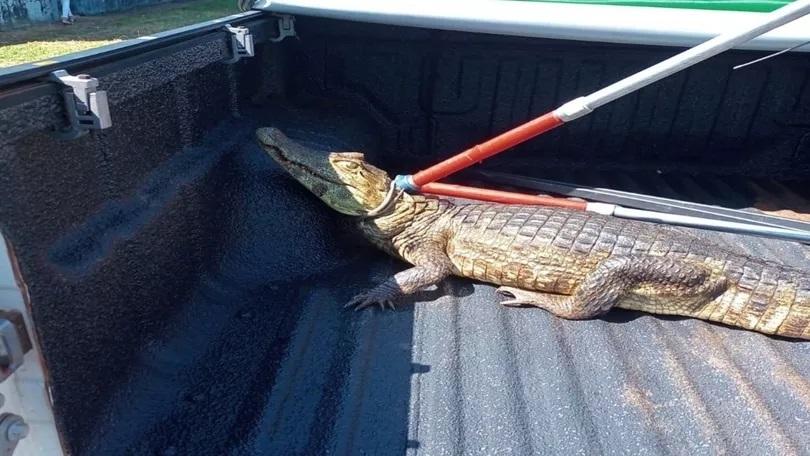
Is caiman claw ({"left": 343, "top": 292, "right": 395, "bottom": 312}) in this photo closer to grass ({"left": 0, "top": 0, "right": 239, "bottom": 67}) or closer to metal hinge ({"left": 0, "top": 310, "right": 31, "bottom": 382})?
metal hinge ({"left": 0, "top": 310, "right": 31, "bottom": 382})

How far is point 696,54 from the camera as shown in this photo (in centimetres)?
182

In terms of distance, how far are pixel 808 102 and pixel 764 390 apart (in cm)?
185

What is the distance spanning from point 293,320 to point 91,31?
10.1 meters

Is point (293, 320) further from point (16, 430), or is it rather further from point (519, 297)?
point (16, 430)

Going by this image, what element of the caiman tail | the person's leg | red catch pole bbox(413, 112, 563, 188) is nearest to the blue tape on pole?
red catch pole bbox(413, 112, 563, 188)

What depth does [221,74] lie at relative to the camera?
2166mm

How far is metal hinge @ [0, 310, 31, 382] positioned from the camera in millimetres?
844

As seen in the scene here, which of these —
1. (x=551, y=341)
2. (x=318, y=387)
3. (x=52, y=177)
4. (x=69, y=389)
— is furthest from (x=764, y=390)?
(x=52, y=177)

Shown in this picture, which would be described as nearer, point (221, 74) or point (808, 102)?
point (221, 74)

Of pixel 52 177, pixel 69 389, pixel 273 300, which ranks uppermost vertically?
pixel 52 177

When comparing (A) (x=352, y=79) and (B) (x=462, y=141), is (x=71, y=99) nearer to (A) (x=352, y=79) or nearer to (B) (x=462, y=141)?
(A) (x=352, y=79)

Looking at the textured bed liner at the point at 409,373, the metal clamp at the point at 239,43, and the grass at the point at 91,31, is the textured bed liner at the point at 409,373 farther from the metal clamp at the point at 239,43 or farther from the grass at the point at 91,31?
the grass at the point at 91,31

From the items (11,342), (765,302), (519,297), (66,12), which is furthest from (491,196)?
(66,12)

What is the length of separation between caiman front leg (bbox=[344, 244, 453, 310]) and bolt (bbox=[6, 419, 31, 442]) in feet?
3.88
